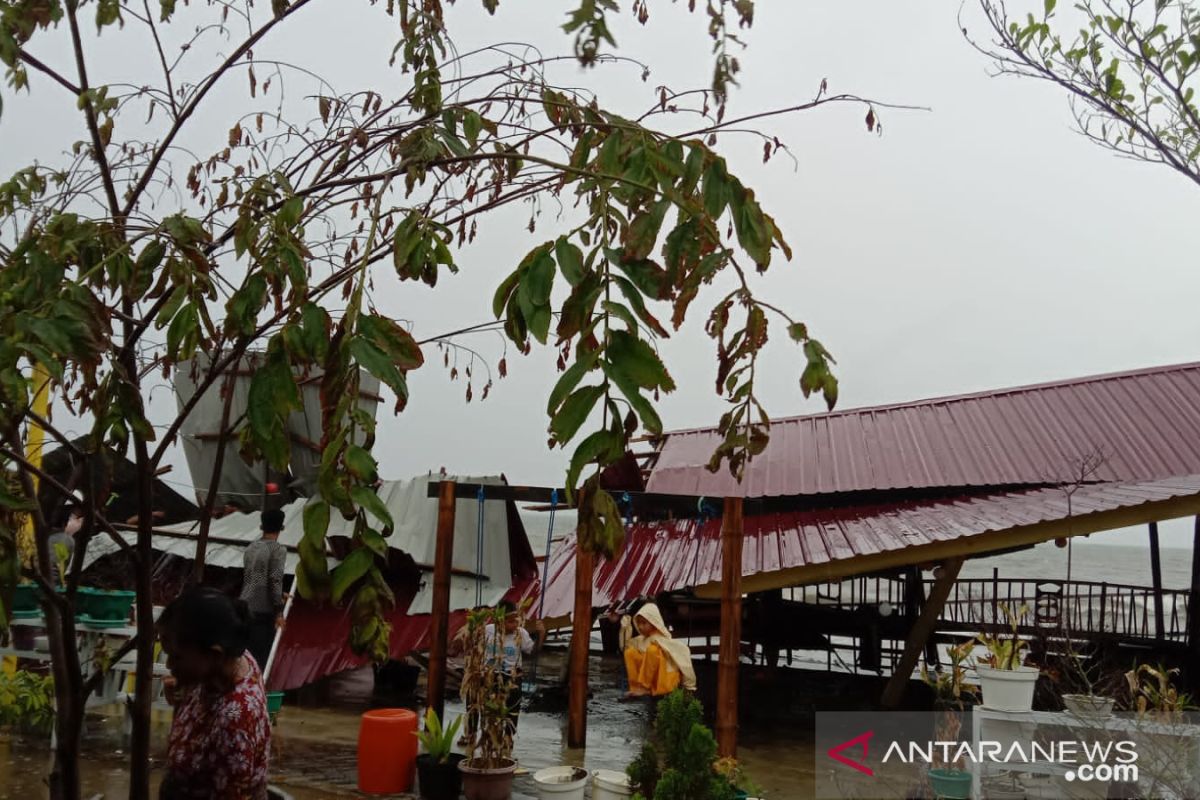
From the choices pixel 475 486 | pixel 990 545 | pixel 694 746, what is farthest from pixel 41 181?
pixel 990 545

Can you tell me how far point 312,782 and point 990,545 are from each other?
596 cm

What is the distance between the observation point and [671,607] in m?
12.2

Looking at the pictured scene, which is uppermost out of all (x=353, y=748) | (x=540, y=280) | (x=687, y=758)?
(x=540, y=280)

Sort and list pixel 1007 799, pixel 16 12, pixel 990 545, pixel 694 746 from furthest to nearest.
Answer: pixel 990 545
pixel 1007 799
pixel 694 746
pixel 16 12

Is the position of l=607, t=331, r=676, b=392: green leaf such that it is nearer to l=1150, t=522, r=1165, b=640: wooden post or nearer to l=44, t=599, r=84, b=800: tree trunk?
l=44, t=599, r=84, b=800: tree trunk

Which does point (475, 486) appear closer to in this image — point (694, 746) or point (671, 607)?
point (694, 746)

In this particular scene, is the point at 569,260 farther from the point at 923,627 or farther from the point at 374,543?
the point at 923,627

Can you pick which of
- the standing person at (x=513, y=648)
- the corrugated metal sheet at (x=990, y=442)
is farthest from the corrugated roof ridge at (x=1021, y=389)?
the standing person at (x=513, y=648)

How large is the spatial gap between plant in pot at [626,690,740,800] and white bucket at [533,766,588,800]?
3.44ft

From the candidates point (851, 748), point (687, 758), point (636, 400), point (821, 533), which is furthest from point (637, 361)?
point (821, 533)

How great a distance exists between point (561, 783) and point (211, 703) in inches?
154

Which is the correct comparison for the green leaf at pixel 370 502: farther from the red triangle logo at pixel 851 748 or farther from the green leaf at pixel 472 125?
the red triangle logo at pixel 851 748

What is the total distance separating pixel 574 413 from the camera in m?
1.67

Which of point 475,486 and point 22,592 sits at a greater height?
point 475,486
